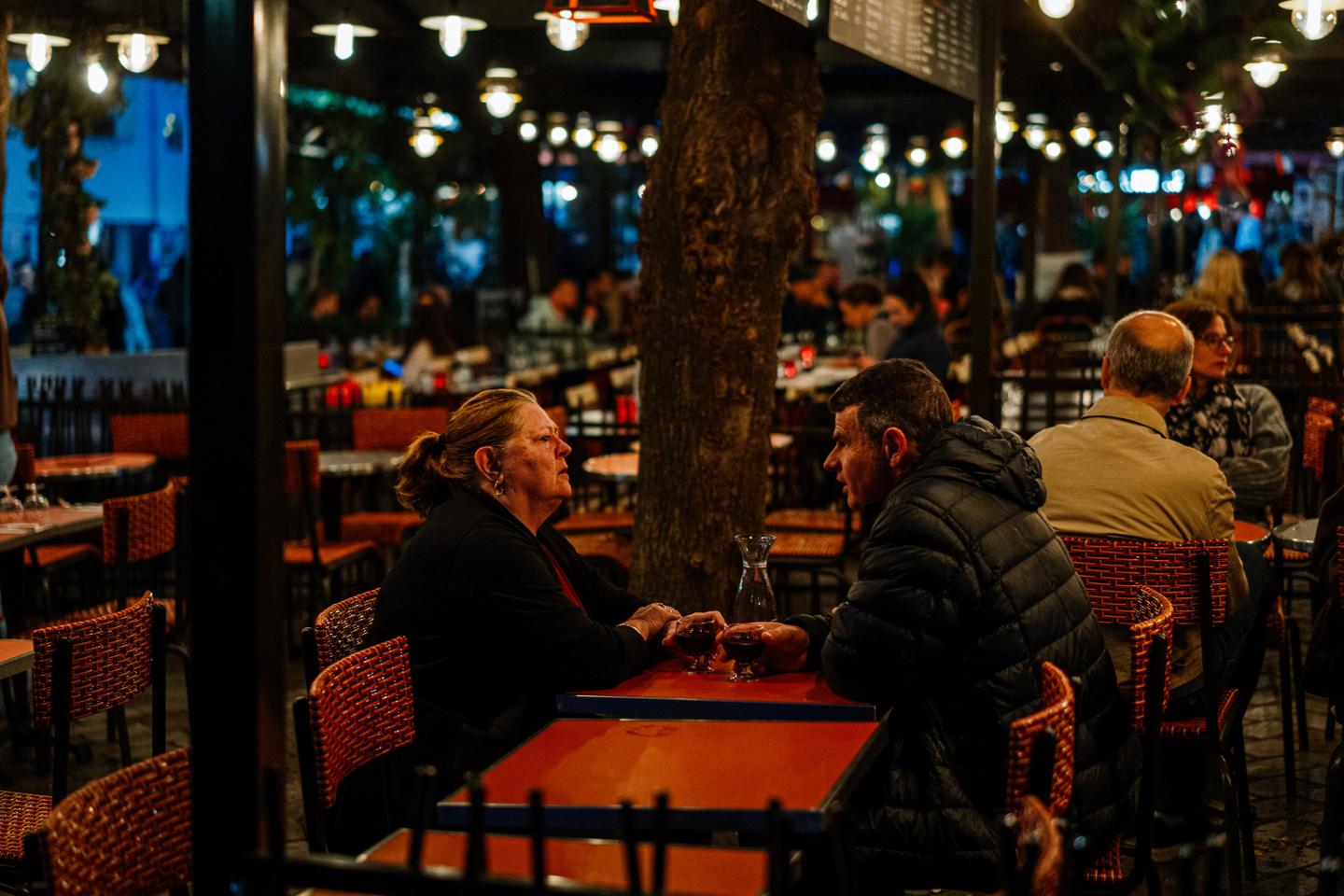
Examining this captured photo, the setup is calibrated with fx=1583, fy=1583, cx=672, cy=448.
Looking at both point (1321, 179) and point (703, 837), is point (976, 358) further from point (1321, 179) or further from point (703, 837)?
point (1321, 179)

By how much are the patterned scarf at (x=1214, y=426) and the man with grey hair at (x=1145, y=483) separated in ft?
4.52

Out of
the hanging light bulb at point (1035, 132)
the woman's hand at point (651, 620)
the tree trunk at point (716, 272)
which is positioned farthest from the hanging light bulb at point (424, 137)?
the woman's hand at point (651, 620)

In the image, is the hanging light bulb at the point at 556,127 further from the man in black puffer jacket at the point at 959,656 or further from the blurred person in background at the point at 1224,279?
the man in black puffer jacket at the point at 959,656

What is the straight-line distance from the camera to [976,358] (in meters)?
7.56

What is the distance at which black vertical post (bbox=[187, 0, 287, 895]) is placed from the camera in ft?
6.90

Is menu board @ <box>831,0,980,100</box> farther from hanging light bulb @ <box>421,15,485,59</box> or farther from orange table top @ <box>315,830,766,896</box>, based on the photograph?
hanging light bulb @ <box>421,15,485,59</box>

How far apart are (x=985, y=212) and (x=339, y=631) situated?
4.55m

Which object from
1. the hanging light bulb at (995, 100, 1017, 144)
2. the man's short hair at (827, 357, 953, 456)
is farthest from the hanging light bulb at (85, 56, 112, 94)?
the hanging light bulb at (995, 100, 1017, 144)

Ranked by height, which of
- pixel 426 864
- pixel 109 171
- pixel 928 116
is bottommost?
pixel 426 864

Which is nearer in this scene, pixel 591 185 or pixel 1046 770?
pixel 1046 770

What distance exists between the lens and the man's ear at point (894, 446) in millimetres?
3434

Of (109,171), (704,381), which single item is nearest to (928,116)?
(109,171)

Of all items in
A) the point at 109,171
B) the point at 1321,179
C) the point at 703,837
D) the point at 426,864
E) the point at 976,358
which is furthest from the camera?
the point at 1321,179

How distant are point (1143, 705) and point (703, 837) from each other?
100cm
